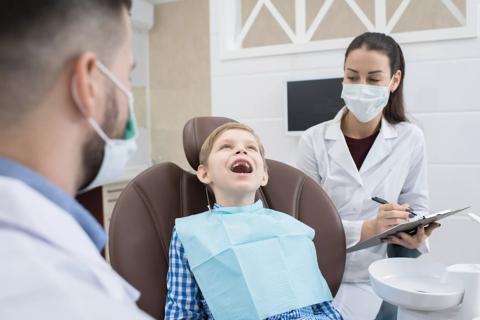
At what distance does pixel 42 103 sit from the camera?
0.60 meters

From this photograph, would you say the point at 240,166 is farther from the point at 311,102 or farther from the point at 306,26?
the point at 306,26

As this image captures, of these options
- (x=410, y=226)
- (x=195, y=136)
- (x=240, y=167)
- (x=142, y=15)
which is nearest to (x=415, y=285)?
(x=410, y=226)

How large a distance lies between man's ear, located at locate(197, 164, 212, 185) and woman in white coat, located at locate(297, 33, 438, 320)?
541 mm

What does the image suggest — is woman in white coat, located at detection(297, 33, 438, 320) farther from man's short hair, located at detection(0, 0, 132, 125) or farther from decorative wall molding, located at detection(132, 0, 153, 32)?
decorative wall molding, located at detection(132, 0, 153, 32)

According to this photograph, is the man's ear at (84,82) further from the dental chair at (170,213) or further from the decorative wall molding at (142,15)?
the decorative wall molding at (142,15)

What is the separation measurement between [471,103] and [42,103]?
94.3 inches

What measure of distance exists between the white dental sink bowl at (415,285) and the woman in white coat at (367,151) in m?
0.40

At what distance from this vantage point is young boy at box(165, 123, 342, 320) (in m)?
1.31

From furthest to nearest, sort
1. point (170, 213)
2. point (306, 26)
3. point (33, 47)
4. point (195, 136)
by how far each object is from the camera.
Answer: point (306, 26), point (195, 136), point (170, 213), point (33, 47)

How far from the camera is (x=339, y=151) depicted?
184 cm

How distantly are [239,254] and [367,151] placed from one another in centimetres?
82

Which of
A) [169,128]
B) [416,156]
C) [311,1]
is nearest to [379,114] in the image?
[416,156]

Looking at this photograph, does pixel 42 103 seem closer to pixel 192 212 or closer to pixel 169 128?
pixel 192 212

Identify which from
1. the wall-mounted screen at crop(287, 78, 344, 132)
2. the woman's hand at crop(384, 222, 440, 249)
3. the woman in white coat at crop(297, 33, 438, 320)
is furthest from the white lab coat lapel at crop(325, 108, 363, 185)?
the wall-mounted screen at crop(287, 78, 344, 132)
